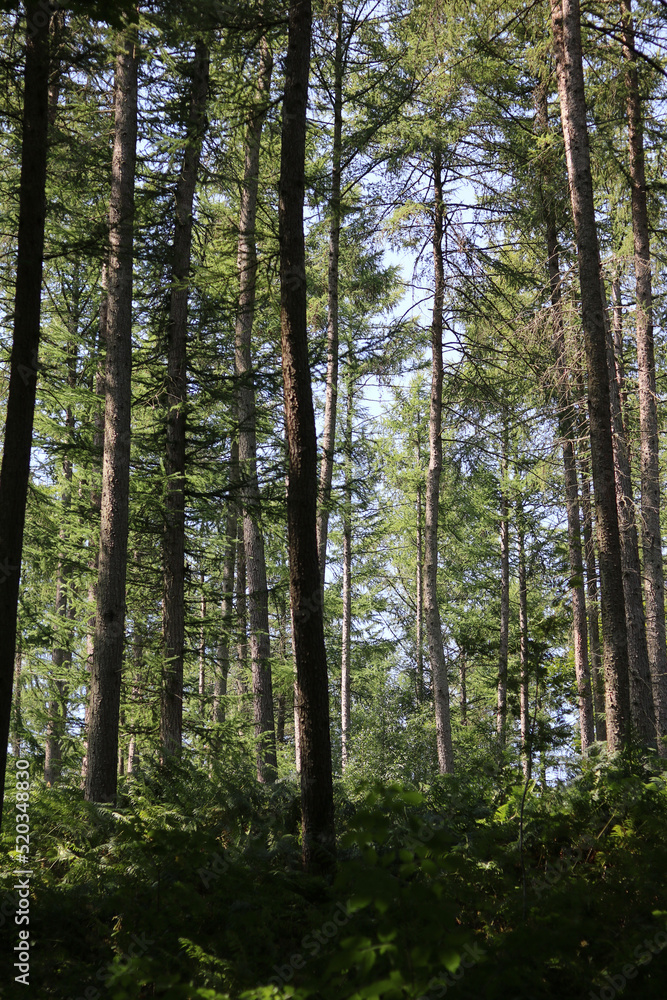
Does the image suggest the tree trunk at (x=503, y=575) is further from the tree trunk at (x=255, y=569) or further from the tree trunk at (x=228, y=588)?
the tree trunk at (x=255, y=569)

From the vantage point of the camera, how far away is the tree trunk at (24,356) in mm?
5402

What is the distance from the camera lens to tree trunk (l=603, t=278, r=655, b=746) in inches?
396

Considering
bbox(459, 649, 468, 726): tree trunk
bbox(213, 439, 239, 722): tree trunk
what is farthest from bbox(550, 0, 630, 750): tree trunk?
bbox(459, 649, 468, 726): tree trunk

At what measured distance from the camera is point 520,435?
1619 cm

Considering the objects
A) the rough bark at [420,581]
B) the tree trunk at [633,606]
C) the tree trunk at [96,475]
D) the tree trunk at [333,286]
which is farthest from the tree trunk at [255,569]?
the rough bark at [420,581]

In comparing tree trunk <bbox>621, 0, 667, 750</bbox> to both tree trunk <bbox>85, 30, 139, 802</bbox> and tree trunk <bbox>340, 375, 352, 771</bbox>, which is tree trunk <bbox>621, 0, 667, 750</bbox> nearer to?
tree trunk <bbox>340, 375, 352, 771</bbox>

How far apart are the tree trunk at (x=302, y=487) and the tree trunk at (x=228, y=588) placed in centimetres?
294

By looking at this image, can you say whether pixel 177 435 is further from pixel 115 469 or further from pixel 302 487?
pixel 302 487

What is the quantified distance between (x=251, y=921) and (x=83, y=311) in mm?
13506

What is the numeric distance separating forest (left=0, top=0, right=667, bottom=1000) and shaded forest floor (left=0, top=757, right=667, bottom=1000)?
0.03m

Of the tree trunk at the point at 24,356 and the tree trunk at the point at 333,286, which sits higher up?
the tree trunk at the point at 333,286

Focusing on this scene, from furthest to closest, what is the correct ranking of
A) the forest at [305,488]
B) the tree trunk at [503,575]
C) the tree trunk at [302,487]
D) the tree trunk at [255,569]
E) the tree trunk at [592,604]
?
the tree trunk at [503,575], the tree trunk at [592,604], the tree trunk at [255,569], the tree trunk at [302,487], the forest at [305,488]

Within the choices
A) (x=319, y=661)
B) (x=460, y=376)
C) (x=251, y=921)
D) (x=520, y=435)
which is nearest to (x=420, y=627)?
(x=520, y=435)

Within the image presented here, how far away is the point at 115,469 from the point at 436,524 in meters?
6.09
